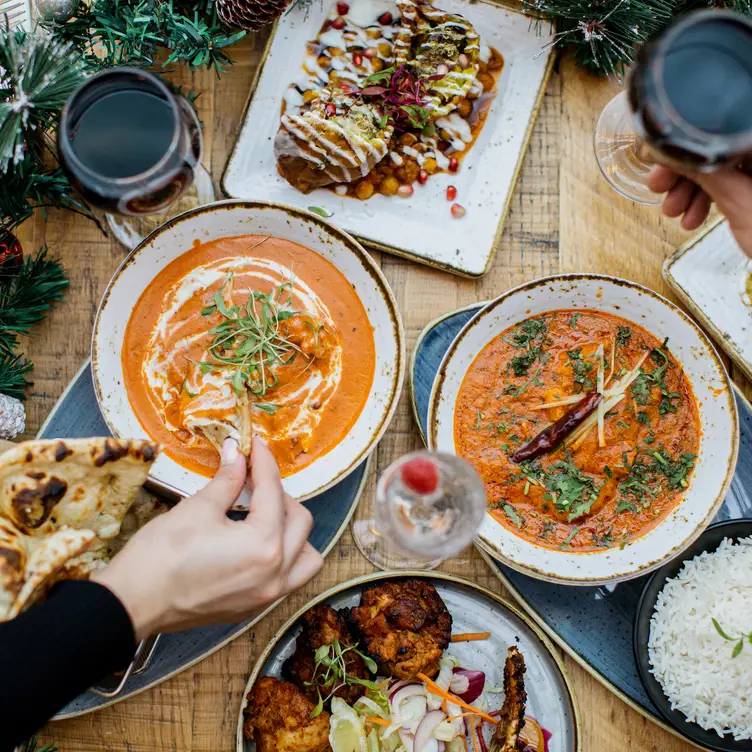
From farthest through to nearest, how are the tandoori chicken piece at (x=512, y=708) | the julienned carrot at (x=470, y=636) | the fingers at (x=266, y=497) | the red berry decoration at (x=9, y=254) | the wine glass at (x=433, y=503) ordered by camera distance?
the julienned carrot at (x=470, y=636) < the red berry decoration at (x=9, y=254) < the tandoori chicken piece at (x=512, y=708) < the wine glass at (x=433, y=503) < the fingers at (x=266, y=497)

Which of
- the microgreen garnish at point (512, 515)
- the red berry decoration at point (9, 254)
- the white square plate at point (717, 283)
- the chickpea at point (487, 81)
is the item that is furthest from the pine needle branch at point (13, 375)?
the white square plate at point (717, 283)

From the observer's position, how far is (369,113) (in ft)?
9.40

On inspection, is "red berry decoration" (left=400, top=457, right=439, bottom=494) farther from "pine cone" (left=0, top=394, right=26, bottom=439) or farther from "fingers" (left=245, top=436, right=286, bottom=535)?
"pine cone" (left=0, top=394, right=26, bottom=439)

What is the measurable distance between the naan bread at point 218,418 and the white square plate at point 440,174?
822 millimetres

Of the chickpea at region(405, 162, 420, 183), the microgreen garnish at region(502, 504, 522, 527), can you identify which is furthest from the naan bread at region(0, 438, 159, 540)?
the chickpea at region(405, 162, 420, 183)

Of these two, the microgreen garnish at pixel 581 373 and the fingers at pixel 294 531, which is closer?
the fingers at pixel 294 531

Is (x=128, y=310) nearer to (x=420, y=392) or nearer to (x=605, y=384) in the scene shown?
(x=420, y=392)

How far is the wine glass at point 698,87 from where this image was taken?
1.85 meters

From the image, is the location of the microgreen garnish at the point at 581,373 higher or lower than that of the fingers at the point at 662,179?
lower

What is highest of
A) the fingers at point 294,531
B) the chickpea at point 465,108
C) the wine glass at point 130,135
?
the chickpea at point 465,108

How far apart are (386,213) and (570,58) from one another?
3.30 ft

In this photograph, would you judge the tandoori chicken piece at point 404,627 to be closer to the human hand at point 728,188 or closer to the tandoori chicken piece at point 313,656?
the tandoori chicken piece at point 313,656

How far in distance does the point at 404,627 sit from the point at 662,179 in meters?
1.76

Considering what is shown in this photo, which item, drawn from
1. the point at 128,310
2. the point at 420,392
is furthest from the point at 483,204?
the point at 128,310
